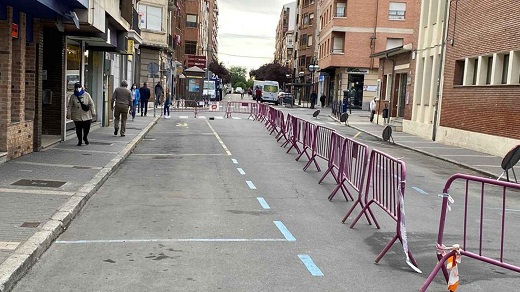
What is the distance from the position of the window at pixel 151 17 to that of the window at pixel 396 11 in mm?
23598

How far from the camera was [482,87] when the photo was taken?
21.1 metres

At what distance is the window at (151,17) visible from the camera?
1834 inches

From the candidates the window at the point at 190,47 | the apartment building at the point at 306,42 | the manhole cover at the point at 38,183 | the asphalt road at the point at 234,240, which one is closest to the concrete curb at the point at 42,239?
the asphalt road at the point at 234,240

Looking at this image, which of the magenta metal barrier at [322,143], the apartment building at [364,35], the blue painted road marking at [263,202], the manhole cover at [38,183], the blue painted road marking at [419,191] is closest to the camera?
the blue painted road marking at [263,202]

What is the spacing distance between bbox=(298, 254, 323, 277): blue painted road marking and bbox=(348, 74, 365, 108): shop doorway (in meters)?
51.6

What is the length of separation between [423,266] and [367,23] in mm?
52880

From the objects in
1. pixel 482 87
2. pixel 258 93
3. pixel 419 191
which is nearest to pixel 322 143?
pixel 419 191

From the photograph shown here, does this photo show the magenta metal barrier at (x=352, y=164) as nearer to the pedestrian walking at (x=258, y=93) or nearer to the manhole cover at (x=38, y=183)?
the manhole cover at (x=38, y=183)

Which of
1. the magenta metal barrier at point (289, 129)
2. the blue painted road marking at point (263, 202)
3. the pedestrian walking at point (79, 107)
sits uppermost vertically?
the pedestrian walking at point (79, 107)

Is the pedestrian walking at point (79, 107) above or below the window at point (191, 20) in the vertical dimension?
below

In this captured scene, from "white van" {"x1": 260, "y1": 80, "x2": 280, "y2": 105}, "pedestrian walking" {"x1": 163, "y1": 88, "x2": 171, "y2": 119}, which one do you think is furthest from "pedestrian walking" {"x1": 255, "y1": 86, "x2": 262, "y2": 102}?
"pedestrian walking" {"x1": 163, "y1": 88, "x2": 171, "y2": 119}

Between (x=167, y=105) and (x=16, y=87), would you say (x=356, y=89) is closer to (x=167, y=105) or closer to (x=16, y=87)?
(x=167, y=105)

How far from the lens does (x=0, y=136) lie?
11852 millimetres

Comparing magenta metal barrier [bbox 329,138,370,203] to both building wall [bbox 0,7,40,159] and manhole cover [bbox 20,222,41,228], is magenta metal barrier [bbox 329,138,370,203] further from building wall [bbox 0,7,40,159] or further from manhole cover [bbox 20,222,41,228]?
building wall [bbox 0,7,40,159]
